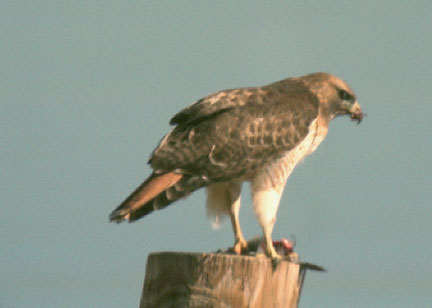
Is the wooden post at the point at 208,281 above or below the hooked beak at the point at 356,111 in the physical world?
below

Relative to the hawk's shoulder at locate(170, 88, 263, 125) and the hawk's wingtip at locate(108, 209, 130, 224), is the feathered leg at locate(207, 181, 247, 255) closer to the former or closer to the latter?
the hawk's shoulder at locate(170, 88, 263, 125)

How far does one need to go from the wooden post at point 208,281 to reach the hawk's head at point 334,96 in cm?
351

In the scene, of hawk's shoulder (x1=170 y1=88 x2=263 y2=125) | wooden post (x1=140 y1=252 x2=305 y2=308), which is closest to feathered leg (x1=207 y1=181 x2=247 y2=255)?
hawk's shoulder (x1=170 y1=88 x2=263 y2=125)

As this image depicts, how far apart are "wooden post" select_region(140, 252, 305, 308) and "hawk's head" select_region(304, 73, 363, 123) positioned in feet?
11.5

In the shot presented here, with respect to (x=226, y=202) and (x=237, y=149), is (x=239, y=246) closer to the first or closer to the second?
(x=226, y=202)

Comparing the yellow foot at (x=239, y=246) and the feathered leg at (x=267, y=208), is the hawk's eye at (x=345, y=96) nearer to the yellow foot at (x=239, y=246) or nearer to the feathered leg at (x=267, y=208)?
the feathered leg at (x=267, y=208)

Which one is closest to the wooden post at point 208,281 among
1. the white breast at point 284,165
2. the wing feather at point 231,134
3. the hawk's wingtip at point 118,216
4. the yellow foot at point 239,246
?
the hawk's wingtip at point 118,216

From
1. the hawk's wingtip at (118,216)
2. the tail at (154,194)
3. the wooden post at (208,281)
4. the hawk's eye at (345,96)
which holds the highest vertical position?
the hawk's eye at (345,96)

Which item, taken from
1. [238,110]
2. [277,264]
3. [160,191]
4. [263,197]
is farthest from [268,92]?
[277,264]

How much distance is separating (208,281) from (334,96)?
12.7 ft

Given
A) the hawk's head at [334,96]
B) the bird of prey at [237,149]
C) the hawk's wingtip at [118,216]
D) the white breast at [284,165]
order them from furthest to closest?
1. the hawk's head at [334,96]
2. the white breast at [284,165]
3. the bird of prey at [237,149]
4. the hawk's wingtip at [118,216]

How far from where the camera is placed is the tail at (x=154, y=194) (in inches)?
239

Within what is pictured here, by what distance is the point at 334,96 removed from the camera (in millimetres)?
8016

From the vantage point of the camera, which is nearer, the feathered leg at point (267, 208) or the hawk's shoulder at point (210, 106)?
the feathered leg at point (267, 208)
